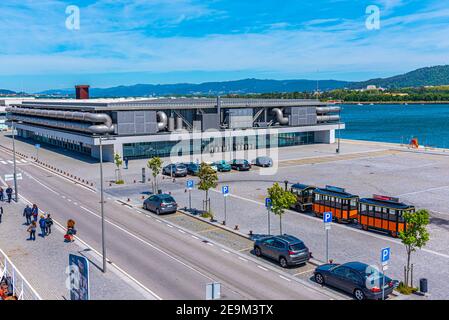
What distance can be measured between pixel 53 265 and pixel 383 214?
63.4ft

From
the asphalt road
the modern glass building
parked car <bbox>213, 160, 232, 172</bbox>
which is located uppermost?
the modern glass building

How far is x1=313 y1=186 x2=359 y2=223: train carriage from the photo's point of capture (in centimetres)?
3138

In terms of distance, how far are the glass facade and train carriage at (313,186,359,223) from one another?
35.0m

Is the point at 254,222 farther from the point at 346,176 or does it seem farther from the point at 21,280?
the point at 346,176

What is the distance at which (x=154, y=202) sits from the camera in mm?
34250

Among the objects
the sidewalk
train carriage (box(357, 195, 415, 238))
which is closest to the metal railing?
the sidewalk

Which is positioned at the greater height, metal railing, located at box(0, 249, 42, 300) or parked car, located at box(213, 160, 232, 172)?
parked car, located at box(213, 160, 232, 172)

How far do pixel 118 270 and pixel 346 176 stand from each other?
32660 mm

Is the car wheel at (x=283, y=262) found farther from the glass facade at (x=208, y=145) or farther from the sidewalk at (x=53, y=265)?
the glass facade at (x=208, y=145)

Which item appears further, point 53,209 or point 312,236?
point 53,209

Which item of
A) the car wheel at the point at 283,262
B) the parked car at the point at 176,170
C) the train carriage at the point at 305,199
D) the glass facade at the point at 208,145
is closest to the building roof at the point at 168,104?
the glass facade at the point at 208,145

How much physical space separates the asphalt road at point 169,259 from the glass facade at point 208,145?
84.7 feet

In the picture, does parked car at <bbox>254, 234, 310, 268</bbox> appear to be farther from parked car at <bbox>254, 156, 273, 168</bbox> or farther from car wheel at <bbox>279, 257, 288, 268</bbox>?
parked car at <bbox>254, 156, 273, 168</bbox>
